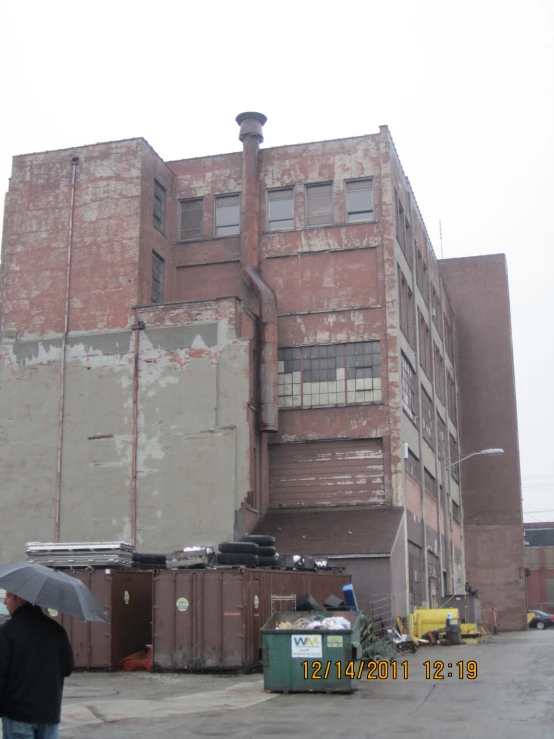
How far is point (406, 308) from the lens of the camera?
38.9 meters

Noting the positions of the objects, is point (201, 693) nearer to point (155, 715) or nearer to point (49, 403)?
point (155, 715)

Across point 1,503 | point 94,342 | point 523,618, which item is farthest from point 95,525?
point 523,618

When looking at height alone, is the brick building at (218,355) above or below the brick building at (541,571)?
above

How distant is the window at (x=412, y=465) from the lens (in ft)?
117

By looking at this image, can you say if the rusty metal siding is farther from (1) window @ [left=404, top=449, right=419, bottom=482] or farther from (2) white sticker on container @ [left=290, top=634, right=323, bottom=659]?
(2) white sticker on container @ [left=290, top=634, right=323, bottom=659]

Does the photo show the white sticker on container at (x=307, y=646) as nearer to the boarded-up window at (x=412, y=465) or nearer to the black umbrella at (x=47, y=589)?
the black umbrella at (x=47, y=589)

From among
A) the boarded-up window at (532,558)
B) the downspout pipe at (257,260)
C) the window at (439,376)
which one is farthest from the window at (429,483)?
the boarded-up window at (532,558)

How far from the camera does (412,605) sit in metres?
34.6

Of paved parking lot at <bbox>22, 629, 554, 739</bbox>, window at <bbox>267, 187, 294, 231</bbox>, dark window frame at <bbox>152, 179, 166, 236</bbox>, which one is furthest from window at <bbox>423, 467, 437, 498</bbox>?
paved parking lot at <bbox>22, 629, 554, 739</bbox>

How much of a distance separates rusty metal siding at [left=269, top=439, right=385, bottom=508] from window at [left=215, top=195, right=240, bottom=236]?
9.50m

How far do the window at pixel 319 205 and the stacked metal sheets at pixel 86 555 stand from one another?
17765mm

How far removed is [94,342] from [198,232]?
7.27 metres

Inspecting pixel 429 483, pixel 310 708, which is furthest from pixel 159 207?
pixel 310 708
